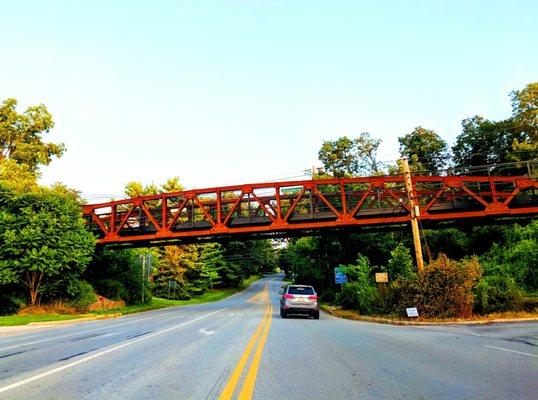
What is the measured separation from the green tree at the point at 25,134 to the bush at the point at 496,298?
162ft

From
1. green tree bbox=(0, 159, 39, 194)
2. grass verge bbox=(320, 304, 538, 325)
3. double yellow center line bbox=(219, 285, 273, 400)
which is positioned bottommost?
grass verge bbox=(320, 304, 538, 325)

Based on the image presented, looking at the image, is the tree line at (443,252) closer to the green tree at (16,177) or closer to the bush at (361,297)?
the bush at (361,297)

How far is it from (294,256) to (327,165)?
1084 inches

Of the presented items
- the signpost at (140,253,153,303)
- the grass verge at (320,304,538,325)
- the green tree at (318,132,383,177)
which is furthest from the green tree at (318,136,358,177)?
the grass verge at (320,304,538,325)

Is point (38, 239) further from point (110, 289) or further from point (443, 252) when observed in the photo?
point (443, 252)

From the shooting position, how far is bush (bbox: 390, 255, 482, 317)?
19.8m

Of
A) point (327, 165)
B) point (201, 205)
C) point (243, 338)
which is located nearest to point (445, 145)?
point (327, 165)

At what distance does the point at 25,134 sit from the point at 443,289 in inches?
2021

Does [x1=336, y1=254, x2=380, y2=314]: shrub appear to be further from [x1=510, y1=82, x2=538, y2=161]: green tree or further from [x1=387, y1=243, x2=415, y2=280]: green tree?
[x1=510, y1=82, x2=538, y2=161]: green tree

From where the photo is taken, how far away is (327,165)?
7594 cm

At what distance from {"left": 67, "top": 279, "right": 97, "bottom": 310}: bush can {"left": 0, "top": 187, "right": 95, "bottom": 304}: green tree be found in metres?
1.29

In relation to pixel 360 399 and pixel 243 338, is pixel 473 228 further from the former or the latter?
pixel 360 399

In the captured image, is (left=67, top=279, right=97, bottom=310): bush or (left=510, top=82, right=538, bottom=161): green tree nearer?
(left=67, top=279, right=97, bottom=310): bush

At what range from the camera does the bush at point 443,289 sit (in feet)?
65.1
